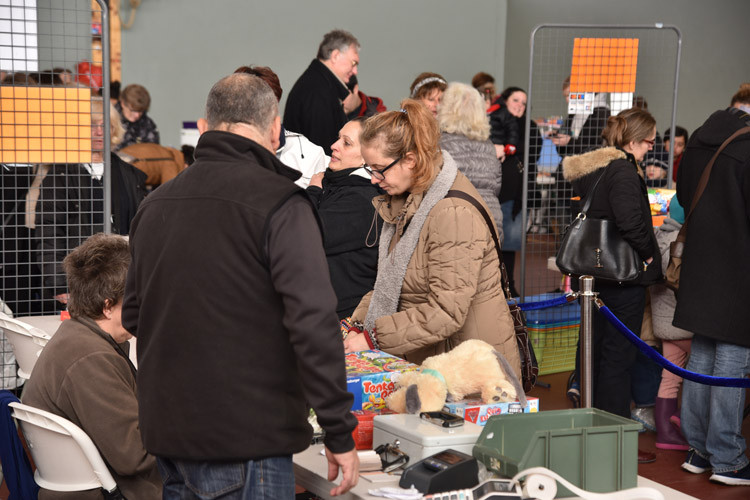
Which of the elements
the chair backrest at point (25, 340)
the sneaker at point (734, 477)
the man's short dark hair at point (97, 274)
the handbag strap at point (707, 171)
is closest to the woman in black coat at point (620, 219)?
the handbag strap at point (707, 171)

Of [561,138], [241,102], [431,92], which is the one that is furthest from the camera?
[561,138]

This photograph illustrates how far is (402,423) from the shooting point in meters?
1.97

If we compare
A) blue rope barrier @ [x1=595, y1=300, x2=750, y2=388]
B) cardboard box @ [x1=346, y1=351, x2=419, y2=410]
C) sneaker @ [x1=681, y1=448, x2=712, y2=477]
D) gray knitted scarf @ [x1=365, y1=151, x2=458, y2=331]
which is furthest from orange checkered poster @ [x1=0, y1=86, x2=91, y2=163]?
sneaker @ [x1=681, y1=448, x2=712, y2=477]

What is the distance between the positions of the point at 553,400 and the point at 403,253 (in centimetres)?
254

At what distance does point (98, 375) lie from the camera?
2.20 meters

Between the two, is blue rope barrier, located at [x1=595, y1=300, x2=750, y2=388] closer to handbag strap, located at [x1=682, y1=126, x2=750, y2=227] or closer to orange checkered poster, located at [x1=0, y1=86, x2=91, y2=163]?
handbag strap, located at [x1=682, y1=126, x2=750, y2=227]

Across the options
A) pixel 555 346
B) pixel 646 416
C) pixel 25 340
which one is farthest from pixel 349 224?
pixel 555 346

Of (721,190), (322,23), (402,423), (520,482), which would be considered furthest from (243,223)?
(322,23)

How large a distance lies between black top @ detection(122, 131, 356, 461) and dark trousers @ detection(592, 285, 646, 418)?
2.73m

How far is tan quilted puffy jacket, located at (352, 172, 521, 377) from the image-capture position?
2584 mm

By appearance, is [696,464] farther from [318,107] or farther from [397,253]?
[318,107]

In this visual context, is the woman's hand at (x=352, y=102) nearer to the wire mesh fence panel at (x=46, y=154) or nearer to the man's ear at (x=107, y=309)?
the wire mesh fence panel at (x=46, y=154)

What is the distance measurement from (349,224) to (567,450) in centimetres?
147

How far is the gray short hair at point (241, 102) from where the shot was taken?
174 cm
